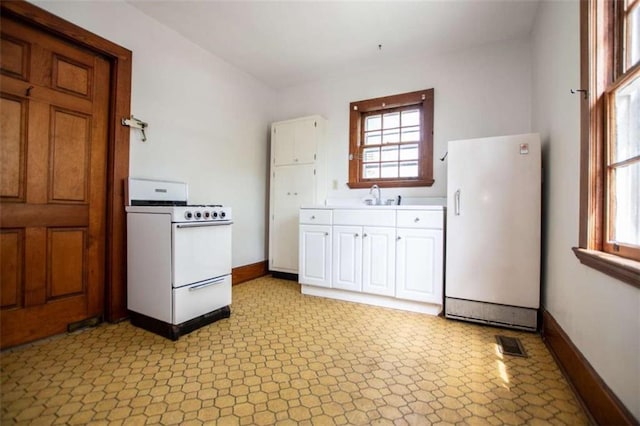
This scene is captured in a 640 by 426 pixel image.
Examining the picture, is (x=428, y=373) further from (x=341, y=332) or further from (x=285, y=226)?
(x=285, y=226)

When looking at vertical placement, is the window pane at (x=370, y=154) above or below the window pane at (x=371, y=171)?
above

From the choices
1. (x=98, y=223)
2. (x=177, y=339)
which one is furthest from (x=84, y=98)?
(x=177, y=339)

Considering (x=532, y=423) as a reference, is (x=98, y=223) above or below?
above

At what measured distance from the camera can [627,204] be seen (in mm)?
1161

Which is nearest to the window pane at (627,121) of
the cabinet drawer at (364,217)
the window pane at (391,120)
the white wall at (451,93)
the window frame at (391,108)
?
the cabinet drawer at (364,217)

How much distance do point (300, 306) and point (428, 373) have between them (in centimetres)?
136

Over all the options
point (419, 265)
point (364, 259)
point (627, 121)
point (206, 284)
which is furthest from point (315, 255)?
point (627, 121)

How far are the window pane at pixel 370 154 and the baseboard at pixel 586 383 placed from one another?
2.31 metres

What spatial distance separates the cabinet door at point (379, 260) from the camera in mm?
2590

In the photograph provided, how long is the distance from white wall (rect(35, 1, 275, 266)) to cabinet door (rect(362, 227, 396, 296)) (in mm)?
1642

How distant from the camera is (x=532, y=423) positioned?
3.89 ft

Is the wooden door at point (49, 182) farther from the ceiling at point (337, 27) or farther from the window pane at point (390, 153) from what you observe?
the window pane at point (390, 153)

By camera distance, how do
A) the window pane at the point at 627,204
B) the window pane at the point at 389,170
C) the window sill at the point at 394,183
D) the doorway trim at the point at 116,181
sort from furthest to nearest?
the window pane at the point at 389,170
the window sill at the point at 394,183
the doorway trim at the point at 116,181
the window pane at the point at 627,204

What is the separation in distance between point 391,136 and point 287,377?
2.83m
